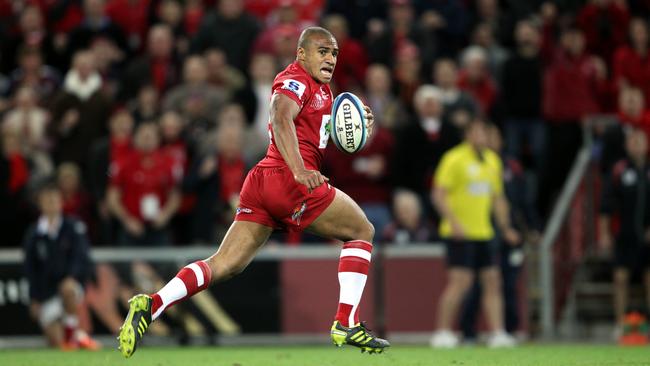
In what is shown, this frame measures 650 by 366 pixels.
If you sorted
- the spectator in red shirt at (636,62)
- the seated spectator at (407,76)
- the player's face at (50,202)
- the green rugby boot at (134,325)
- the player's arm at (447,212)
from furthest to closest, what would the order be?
the spectator in red shirt at (636,62), the seated spectator at (407,76), the player's face at (50,202), the player's arm at (447,212), the green rugby boot at (134,325)

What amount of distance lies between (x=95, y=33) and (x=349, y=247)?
9.88 meters

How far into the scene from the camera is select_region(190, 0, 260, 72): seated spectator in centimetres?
1722

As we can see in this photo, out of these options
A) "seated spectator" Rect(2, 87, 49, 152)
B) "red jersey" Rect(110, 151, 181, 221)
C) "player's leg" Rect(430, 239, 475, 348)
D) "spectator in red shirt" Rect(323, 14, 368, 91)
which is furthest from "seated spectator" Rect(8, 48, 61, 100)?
"player's leg" Rect(430, 239, 475, 348)

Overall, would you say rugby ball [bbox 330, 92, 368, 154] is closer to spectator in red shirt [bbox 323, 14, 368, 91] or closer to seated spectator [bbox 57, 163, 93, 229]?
seated spectator [bbox 57, 163, 93, 229]

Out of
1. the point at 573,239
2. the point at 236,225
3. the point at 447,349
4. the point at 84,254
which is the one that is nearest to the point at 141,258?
the point at 84,254

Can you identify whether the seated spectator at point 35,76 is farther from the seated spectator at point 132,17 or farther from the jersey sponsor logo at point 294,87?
the jersey sponsor logo at point 294,87

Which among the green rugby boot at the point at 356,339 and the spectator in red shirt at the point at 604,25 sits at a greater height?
the spectator in red shirt at the point at 604,25

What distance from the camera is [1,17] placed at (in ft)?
63.2

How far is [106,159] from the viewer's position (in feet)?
51.2

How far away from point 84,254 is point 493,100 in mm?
5665

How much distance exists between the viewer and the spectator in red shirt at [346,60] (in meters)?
16.6

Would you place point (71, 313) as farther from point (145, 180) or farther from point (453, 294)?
point (453, 294)

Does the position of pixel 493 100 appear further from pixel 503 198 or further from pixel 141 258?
A: pixel 141 258

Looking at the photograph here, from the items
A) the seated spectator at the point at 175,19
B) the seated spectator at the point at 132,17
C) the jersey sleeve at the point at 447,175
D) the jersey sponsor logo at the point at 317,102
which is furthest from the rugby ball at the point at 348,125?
the seated spectator at the point at 132,17
